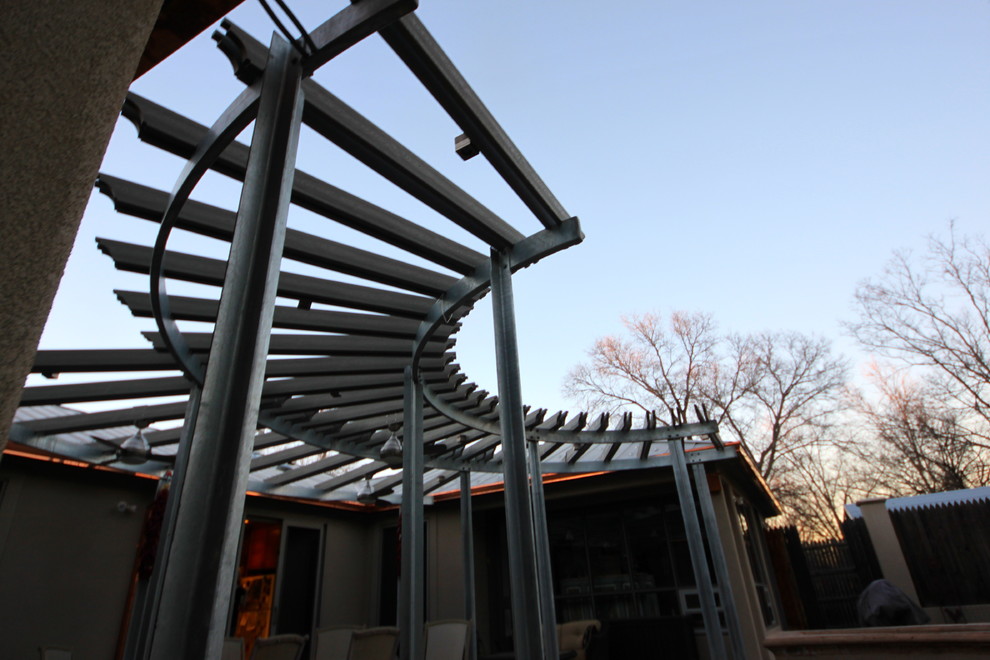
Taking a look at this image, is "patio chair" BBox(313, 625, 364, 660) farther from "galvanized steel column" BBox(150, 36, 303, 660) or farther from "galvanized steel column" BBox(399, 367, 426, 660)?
"galvanized steel column" BBox(150, 36, 303, 660)

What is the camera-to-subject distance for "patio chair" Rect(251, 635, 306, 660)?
13.9 ft

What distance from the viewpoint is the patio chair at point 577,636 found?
7.81m

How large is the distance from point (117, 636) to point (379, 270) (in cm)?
777

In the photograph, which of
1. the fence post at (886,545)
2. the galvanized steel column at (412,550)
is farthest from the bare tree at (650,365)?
the galvanized steel column at (412,550)

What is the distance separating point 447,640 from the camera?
16.7ft

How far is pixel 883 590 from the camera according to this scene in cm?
821

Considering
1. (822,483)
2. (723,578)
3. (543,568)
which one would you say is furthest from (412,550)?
(822,483)

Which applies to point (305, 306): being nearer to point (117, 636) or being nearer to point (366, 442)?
point (366, 442)

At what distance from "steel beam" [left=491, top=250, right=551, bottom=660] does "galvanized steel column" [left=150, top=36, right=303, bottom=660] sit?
1.76m

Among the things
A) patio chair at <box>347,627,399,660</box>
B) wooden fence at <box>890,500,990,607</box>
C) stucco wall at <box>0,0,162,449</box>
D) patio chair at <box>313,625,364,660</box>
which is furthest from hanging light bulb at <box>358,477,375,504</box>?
wooden fence at <box>890,500,990,607</box>

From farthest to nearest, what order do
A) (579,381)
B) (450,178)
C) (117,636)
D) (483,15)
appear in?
1. (579,381)
2. (117,636)
3. (483,15)
4. (450,178)

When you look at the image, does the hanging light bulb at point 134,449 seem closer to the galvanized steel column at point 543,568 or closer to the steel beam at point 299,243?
the steel beam at point 299,243

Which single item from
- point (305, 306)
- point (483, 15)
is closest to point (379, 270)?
point (305, 306)

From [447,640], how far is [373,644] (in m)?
1.10
